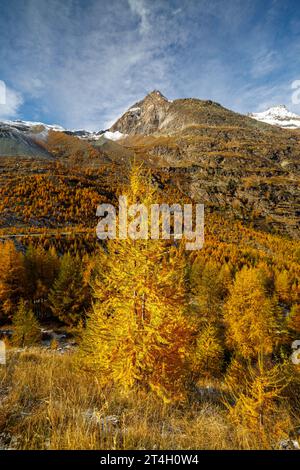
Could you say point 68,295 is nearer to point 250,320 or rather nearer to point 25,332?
point 25,332

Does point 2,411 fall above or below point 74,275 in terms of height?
above

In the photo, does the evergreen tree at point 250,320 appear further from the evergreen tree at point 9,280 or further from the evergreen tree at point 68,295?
the evergreen tree at point 9,280

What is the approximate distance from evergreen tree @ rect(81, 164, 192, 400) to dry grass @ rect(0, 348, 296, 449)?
1.56 m

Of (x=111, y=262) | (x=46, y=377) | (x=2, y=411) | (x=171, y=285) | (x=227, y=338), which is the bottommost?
(x=227, y=338)

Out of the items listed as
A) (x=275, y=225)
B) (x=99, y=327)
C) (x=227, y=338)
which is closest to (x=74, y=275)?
(x=227, y=338)

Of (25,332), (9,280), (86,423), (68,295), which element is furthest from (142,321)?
(9,280)

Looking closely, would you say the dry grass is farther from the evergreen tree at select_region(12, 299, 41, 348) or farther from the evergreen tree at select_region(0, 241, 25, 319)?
the evergreen tree at select_region(0, 241, 25, 319)

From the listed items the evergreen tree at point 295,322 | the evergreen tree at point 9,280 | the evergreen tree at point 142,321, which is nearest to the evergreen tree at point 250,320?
the evergreen tree at point 295,322

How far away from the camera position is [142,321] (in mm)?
8141
